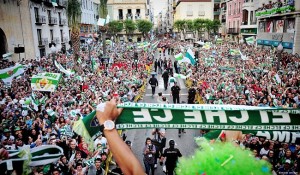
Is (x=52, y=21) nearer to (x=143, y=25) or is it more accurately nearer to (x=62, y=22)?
(x=62, y=22)

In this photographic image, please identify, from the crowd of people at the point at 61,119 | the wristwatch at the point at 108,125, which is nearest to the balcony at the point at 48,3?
the crowd of people at the point at 61,119

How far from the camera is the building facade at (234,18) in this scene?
4256 cm

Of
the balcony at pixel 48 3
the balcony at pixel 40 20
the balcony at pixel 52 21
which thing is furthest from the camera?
the balcony at pixel 52 21

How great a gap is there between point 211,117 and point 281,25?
28200mm

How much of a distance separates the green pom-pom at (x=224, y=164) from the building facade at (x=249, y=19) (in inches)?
1490

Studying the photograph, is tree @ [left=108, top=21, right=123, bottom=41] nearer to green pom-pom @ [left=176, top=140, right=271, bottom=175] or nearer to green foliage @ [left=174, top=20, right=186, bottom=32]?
green foliage @ [left=174, top=20, right=186, bottom=32]

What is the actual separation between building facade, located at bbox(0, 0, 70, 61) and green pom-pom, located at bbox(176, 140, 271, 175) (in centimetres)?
1898

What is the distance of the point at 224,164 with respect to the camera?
5.25 feet

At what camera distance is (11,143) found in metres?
6.70

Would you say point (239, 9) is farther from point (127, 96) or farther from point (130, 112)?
point (130, 112)

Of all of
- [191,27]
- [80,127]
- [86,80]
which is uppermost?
[191,27]

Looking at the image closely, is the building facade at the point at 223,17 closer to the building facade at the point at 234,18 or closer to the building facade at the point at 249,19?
the building facade at the point at 234,18

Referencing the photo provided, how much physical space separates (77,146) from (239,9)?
1635 inches

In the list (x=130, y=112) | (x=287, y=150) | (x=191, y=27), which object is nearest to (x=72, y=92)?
(x=287, y=150)
